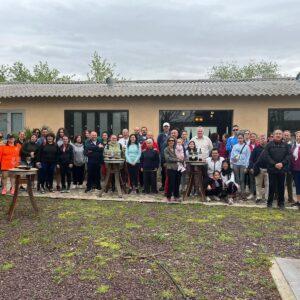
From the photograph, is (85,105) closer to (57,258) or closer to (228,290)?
(57,258)

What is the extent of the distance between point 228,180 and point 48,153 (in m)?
4.80

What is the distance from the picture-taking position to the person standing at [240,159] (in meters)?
9.69

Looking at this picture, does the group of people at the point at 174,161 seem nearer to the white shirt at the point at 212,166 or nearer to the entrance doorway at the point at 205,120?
the white shirt at the point at 212,166

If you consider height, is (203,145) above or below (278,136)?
below

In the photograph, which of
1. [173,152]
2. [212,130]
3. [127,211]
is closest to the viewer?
[127,211]

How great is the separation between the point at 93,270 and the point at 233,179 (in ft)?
18.1

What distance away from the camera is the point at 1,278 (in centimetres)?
461

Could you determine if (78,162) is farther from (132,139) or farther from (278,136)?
(278,136)

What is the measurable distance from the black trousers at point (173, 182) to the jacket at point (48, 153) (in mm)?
3163

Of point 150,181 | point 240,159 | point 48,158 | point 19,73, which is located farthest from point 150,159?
point 19,73

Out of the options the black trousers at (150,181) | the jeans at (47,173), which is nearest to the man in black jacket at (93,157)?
the jeans at (47,173)

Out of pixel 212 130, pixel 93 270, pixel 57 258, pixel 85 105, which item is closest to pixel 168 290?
pixel 93 270

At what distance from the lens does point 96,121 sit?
1560 cm

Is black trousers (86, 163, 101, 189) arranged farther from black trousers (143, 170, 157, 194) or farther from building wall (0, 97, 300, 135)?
building wall (0, 97, 300, 135)
